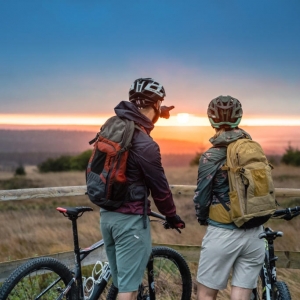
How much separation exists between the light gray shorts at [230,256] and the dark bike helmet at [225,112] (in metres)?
0.58

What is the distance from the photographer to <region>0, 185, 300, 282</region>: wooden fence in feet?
12.8

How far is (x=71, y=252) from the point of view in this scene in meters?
4.10

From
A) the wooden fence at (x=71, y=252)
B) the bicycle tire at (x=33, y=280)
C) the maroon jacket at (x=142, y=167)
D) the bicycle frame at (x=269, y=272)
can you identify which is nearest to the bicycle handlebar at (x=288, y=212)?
the bicycle frame at (x=269, y=272)

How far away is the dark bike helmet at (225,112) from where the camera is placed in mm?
2756

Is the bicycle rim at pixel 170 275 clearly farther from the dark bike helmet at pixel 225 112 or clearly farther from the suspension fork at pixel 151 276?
the dark bike helmet at pixel 225 112

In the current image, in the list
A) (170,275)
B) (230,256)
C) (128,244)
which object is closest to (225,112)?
(230,256)

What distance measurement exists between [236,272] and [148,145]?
0.90 m

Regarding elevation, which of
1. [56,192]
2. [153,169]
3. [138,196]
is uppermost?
[153,169]

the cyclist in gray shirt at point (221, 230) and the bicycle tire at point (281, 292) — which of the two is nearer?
the cyclist in gray shirt at point (221, 230)

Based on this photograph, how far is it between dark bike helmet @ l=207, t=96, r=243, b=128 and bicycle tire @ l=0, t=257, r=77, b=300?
1.38 m

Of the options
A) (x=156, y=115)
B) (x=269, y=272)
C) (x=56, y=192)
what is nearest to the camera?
(x=156, y=115)

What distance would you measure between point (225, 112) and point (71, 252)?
2017mm

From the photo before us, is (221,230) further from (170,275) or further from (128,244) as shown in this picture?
(170,275)

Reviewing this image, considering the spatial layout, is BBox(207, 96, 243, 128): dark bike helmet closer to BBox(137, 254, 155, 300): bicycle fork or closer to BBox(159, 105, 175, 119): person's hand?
BBox(159, 105, 175, 119): person's hand
